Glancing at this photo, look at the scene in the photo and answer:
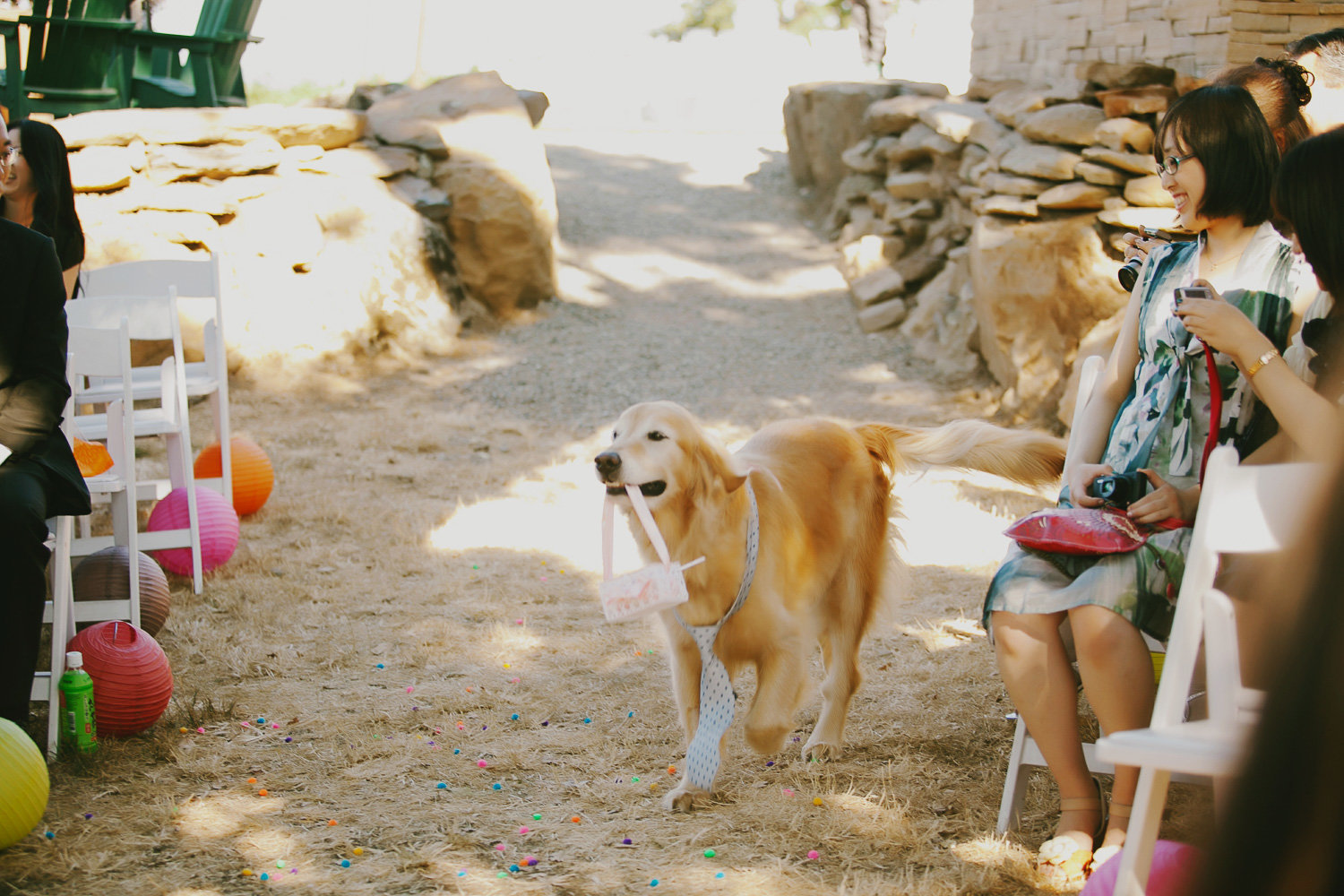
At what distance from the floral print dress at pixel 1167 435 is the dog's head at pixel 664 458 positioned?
2.44ft

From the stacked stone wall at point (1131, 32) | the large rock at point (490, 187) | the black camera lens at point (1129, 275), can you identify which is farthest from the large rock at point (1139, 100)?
the large rock at point (490, 187)

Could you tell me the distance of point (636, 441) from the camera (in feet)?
8.30

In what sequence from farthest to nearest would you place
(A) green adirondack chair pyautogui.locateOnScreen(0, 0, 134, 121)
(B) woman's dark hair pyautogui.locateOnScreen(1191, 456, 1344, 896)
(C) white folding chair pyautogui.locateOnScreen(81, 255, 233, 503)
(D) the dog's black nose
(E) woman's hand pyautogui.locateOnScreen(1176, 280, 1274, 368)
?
(A) green adirondack chair pyautogui.locateOnScreen(0, 0, 134, 121) < (C) white folding chair pyautogui.locateOnScreen(81, 255, 233, 503) < (D) the dog's black nose < (E) woman's hand pyautogui.locateOnScreen(1176, 280, 1274, 368) < (B) woman's dark hair pyautogui.locateOnScreen(1191, 456, 1344, 896)

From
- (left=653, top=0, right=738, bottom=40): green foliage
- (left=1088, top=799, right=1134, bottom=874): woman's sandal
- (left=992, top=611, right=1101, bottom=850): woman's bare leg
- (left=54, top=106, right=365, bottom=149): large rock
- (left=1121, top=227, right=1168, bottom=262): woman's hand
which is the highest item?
(left=653, top=0, right=738, bottom=40): green foliage

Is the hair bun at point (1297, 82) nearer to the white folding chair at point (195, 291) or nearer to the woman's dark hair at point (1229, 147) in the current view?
the woman's dark hair at point (1229, 147)

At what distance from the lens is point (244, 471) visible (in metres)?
4.88

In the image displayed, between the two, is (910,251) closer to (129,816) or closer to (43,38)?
(43,38)

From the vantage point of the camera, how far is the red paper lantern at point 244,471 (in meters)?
4.84

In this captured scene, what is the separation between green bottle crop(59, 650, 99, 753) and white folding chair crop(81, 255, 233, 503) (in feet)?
6.63

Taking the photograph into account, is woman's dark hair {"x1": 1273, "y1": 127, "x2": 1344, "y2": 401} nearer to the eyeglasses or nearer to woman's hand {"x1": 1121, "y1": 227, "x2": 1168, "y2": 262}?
the eyeglasses

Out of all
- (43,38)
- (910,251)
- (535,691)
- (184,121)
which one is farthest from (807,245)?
(535,691)

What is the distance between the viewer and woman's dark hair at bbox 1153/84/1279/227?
7.22ft

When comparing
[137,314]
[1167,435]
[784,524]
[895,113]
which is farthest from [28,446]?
[895,113]

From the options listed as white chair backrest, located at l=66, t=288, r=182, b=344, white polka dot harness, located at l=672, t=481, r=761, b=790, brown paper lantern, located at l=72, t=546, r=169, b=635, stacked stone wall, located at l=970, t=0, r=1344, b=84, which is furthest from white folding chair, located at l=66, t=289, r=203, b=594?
stacked stone wall, located at l=970, t=0, r=1344, b=84
